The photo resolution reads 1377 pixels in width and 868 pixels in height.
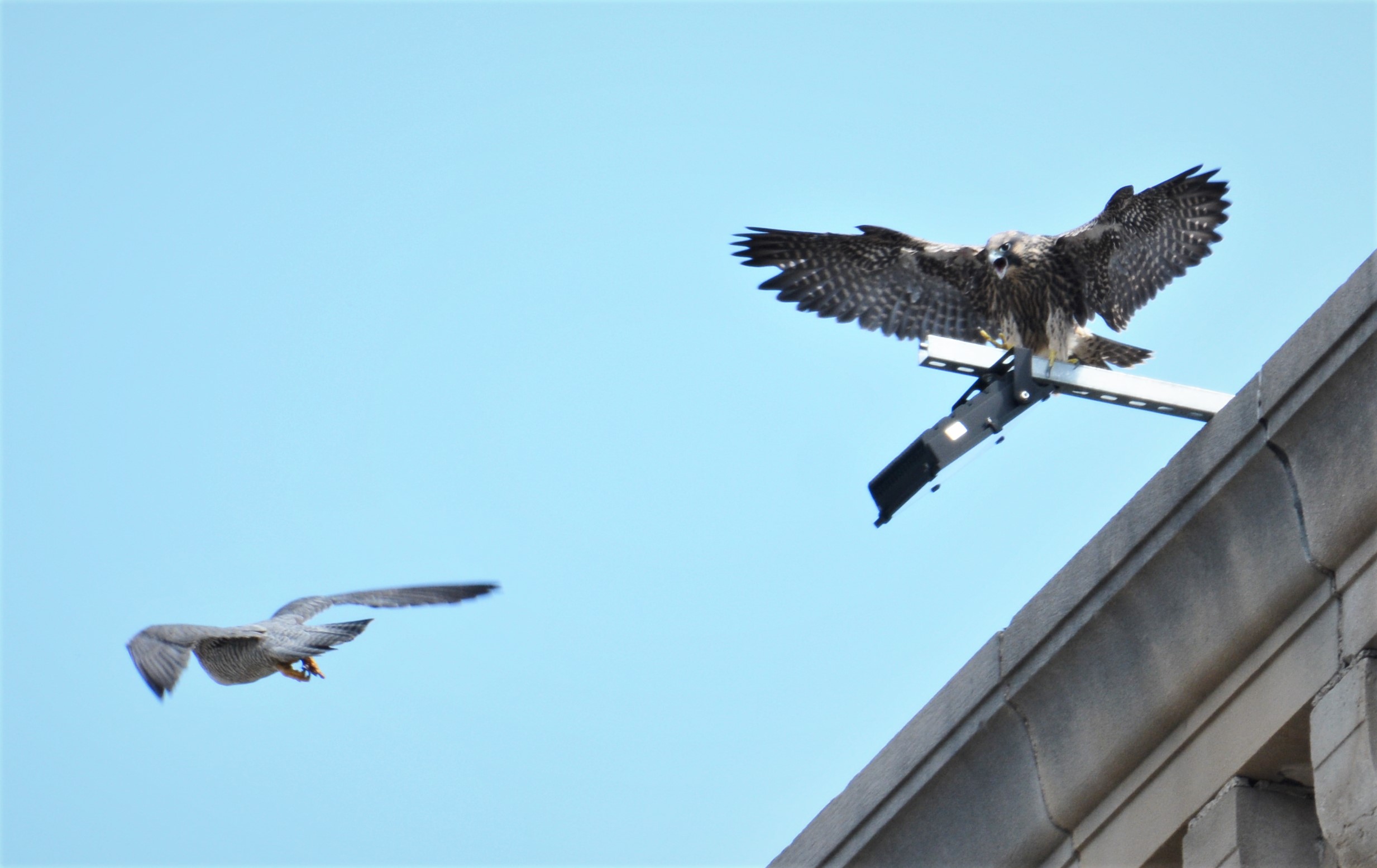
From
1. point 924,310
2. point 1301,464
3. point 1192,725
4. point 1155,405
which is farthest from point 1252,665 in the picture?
point 924,310

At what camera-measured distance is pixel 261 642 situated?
9.17 metres

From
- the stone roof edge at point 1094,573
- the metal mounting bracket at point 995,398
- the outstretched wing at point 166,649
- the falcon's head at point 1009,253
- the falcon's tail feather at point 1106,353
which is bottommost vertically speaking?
the stone roof edge at point 1094,573

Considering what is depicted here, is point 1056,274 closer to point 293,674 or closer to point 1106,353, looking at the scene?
point 1106,353

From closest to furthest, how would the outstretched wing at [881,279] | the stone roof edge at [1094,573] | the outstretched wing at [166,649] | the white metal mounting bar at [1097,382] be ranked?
the stone roof edge at [1094,573]
the white metal mounting bar at [1097,382]
the outstretched wing at [166,649]
the outstretched wing at [881,279]

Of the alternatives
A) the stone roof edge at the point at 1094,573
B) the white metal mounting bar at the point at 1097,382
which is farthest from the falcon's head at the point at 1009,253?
the stone roof edge at the point at 1094,573

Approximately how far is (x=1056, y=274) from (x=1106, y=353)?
545mm

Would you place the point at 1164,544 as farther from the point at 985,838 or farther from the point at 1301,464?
the point at 985,838

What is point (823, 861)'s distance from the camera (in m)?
5.93

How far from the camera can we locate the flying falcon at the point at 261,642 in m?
8.58

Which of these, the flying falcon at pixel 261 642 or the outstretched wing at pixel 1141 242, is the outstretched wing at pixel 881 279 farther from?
the flying falcon at pixel 261 642

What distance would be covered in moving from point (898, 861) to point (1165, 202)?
4.21 m

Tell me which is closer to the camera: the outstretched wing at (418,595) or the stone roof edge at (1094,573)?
the stone roof edge at (1094,573)

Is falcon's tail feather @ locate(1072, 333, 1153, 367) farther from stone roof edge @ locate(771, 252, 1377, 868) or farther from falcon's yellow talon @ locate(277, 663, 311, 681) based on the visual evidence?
falcon's yellow talon @ locate(277, 663, 311, 681)

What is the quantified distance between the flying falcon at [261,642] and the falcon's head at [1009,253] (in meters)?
3.07
